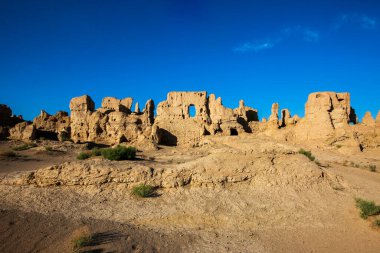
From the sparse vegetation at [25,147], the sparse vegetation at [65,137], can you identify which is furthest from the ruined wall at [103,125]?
the sparse vegetation at [25,147]

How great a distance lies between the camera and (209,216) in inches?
283

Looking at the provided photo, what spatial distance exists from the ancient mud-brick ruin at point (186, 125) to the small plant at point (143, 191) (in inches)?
692

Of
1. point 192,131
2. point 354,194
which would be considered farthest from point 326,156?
point 354,194

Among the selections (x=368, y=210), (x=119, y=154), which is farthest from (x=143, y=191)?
(x=368, y=210)

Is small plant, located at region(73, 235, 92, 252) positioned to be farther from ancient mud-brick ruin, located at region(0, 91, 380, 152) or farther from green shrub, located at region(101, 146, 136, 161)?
ancient mud-brick ruin, located at region(0, 91, 380, 152)

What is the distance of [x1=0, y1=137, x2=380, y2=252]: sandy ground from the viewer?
19.0ft

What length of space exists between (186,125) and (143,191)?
23396 millimetres

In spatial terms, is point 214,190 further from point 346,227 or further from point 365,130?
point 365,130

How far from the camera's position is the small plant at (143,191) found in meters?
7.75

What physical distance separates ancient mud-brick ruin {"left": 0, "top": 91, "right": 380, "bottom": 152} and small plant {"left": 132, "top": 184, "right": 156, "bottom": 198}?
17566 mm

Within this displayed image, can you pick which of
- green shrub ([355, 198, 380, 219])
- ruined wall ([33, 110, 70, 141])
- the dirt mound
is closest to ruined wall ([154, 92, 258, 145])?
ruined wall ([33, 110, 70, 141])

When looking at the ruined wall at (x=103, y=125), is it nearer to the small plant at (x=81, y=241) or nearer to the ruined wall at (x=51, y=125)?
the ruined wall at (x=51, y=125)

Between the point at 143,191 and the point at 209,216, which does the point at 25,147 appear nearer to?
the point at 143,191

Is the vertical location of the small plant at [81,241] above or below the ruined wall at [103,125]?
below
